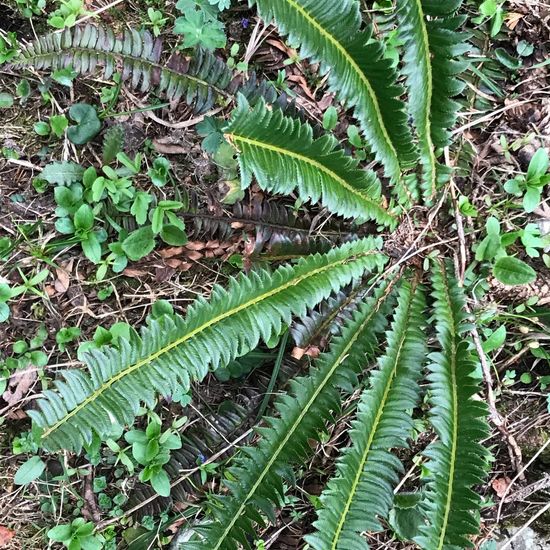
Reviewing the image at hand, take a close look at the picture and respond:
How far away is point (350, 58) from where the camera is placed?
200cm

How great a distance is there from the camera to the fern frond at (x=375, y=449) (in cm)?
189

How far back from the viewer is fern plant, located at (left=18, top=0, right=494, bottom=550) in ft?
6.10

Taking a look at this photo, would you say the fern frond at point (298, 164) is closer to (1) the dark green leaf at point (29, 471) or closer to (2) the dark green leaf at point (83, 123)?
(2) the dark green leaf at point (83, 123)

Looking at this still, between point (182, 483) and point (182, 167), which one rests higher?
point (182, 167)

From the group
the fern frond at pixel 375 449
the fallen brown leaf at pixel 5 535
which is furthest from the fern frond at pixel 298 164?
the fallen brown leaf at pixel 5 535

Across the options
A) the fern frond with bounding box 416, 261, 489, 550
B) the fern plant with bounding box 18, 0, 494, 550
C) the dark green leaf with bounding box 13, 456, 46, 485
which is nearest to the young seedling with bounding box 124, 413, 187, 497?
the fern plant with bounding box 18, 0, 494, 550

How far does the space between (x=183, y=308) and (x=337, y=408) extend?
2.69 feet

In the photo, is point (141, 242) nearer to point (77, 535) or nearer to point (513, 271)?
point (77, 535)

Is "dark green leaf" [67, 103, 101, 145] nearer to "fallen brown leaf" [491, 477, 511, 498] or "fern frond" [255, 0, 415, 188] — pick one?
"fern frond" [255, 0, 415, 188]

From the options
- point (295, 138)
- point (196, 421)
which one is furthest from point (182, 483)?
point (295, 138)

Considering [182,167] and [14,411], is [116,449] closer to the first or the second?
[14,411]

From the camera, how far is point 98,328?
2.36 m

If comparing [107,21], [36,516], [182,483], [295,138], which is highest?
[107,21]

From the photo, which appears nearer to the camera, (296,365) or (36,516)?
(296,365)
